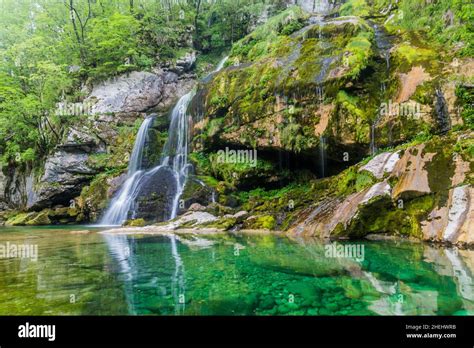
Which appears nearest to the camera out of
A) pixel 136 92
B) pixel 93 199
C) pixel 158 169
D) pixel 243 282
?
pixel 243 282

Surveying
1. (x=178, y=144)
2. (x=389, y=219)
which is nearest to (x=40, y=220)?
(x=178, y=144)

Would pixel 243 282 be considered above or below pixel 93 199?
below

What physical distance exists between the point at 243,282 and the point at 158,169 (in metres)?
15.9

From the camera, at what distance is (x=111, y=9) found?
112 feet

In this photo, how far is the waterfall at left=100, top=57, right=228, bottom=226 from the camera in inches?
691

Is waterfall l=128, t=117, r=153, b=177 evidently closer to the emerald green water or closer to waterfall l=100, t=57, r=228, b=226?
waterfall l=100, t=57, r=228, b=226

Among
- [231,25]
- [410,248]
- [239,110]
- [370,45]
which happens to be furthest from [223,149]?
[231,25]

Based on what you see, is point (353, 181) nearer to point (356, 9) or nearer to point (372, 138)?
point (372, 138)

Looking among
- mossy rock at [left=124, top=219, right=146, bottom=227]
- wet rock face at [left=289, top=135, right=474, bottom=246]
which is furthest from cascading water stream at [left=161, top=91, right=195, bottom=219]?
wet rock face at [left=289, top=135, right=474, bottom=246]

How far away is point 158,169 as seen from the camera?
1992cm

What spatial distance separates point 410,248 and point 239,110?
12.3 metres

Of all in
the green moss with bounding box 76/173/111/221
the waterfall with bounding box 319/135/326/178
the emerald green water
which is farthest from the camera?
the green moss with bounding box 76/173/111/221

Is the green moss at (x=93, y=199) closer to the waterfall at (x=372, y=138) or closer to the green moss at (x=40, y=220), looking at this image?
the green moss at (x=40, y=220)

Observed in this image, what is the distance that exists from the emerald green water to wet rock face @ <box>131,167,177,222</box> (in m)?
8.43
